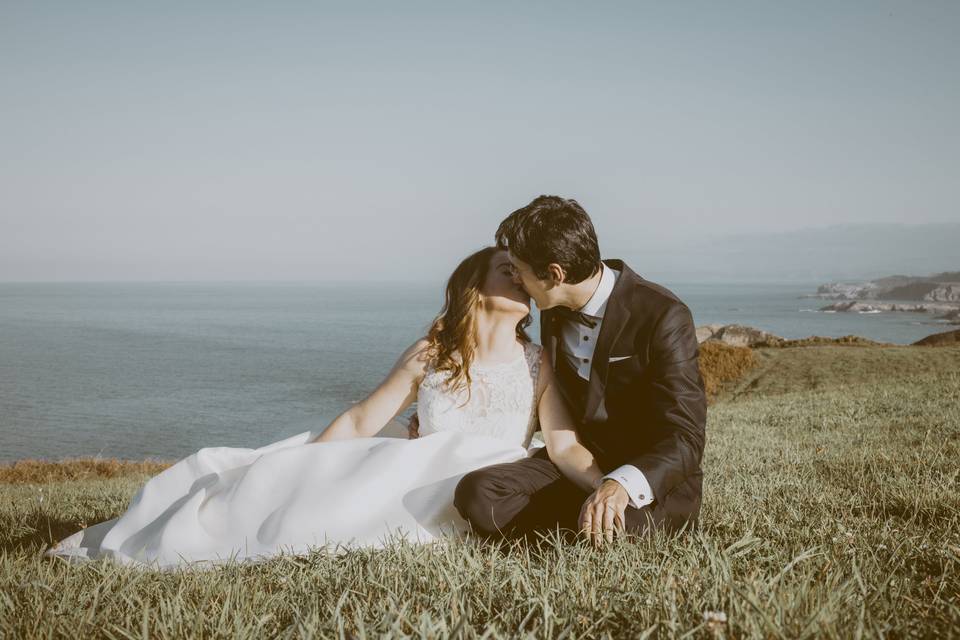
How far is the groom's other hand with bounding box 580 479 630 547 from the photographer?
3602 millimetres

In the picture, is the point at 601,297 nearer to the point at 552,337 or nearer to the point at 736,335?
the point at 552,337

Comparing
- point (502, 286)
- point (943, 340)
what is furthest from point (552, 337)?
point (943, 340)

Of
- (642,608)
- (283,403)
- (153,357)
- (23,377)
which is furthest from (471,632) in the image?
(153,357)

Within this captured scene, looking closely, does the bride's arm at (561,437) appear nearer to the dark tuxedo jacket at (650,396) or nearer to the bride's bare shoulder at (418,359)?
the dark tuxedo jacket at (650,396)

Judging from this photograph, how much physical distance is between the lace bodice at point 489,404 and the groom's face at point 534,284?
0.76 m

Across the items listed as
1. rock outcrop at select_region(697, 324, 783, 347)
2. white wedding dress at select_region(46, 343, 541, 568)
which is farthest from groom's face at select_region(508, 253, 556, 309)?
rock outcrop at select_region(697, 324, 783, 347)

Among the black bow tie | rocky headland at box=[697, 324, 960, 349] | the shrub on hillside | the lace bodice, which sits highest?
the black bow tie

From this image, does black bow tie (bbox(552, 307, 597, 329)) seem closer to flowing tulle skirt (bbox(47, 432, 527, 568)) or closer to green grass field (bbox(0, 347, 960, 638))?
flowing tulle skirt (bbox(47, 432, 527, 568))

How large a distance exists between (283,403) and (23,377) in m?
33.6

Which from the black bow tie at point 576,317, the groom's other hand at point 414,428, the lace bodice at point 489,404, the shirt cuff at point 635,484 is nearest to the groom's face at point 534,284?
the black bow tie at point 576,317

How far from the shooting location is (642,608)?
2.50 metres

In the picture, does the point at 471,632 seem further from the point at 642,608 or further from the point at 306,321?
the point at 306,321

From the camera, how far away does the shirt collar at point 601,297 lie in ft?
15.0

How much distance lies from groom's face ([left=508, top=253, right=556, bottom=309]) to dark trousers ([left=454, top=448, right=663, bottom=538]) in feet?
3.68
